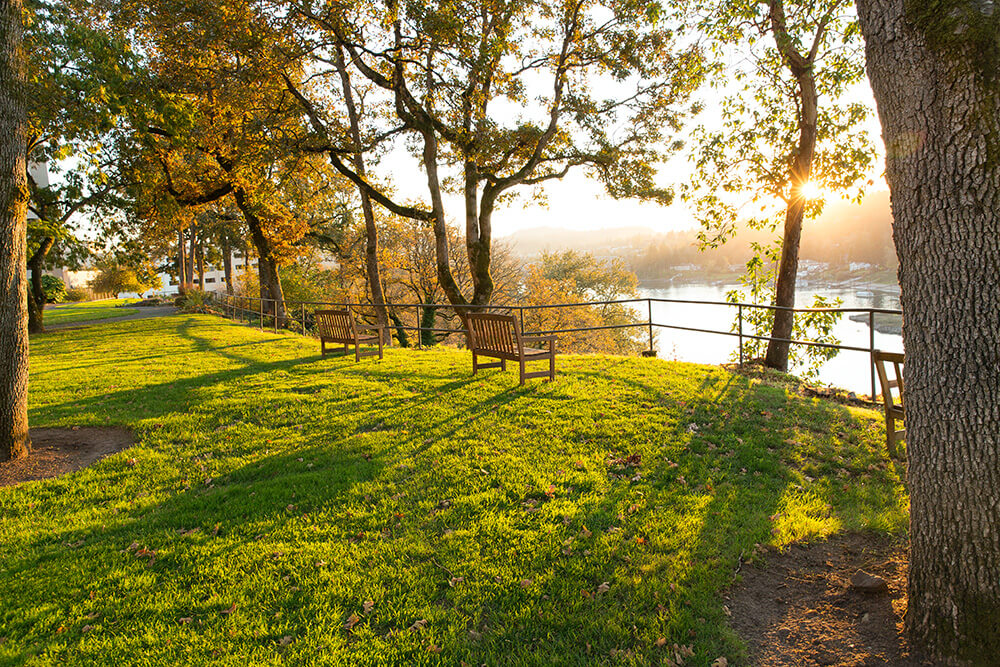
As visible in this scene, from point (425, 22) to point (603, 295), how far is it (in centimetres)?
4488

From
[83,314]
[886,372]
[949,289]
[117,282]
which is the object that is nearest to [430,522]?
[949,289]

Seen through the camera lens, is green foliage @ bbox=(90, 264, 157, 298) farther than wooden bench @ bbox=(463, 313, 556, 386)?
Yes

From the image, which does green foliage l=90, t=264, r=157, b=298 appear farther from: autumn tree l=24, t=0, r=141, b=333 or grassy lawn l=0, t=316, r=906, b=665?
grassy lawn l=0, t=316, r=906, b=665

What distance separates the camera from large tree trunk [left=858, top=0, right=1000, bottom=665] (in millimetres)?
2301

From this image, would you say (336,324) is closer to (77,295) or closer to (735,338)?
(735,338)

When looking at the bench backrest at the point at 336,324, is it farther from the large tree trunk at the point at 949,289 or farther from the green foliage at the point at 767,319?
the large tree trunk at the point at 949,289

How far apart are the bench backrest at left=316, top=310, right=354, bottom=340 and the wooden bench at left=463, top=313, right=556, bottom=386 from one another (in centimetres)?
287

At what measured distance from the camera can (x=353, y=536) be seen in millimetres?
3768

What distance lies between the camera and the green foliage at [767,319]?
10.6m

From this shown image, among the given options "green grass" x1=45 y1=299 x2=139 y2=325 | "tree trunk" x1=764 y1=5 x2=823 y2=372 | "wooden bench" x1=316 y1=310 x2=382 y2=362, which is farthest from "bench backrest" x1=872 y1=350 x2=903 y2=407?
"green grass" x1=45 y1=299 x2=139 y2=325

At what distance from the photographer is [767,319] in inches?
462

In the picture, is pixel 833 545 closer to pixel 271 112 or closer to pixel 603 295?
pixel 271 112

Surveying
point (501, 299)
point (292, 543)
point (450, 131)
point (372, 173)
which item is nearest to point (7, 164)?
point (292, 543)

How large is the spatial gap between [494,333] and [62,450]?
17.0 ft
